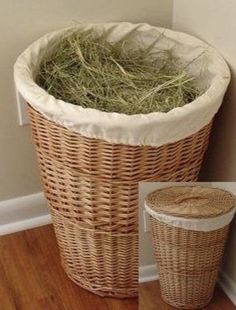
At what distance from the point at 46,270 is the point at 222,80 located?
540 mm

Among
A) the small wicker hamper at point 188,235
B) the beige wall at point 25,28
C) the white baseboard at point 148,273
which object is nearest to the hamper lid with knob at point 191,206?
the small wicker hamper at point 188,235

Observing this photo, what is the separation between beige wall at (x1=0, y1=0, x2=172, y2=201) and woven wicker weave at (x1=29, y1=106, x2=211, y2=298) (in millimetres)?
177

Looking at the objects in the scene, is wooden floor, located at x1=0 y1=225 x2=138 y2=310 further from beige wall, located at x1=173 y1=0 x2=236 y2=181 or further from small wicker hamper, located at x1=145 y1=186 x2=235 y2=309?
beige wall, located at x1=173 y1=0 x2=236 y2=181

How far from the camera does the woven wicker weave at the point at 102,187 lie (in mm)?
949

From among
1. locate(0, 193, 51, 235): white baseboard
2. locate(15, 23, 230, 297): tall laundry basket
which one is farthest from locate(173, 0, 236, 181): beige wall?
locate(0, 193, 51, 235): white baseboard

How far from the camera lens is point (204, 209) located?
960 mm

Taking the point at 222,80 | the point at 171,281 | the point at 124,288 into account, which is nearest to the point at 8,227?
→ the point at 124,288

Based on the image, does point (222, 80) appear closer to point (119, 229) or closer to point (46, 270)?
point (119, 229)

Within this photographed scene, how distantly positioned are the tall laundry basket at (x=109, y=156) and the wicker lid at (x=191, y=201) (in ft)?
0.12

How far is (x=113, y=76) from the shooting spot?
1.05m

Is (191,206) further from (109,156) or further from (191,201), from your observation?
(109,156)

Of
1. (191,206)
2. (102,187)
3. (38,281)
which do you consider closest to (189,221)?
(191,206)

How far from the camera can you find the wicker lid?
96 centimetres

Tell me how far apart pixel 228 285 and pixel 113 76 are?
461 mm
